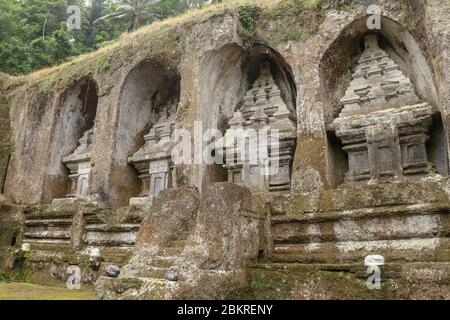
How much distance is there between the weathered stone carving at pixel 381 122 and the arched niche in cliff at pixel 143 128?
445cm

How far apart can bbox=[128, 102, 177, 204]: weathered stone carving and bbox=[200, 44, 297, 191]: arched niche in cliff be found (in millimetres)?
1731

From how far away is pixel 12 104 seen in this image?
43.0 ft

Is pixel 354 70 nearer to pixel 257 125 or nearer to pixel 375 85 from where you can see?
pixel 375 85

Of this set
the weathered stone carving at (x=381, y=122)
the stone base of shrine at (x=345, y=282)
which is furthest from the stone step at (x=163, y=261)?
the weathered stone carving at (x=381, y=122)

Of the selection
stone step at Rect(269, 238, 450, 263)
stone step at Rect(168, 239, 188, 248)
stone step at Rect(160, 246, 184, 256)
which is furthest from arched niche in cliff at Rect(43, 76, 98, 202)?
stone step at Rect(269, 238, 450, 263)

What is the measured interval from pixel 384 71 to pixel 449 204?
3.78 meters

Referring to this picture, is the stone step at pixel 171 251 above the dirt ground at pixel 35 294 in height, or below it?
above

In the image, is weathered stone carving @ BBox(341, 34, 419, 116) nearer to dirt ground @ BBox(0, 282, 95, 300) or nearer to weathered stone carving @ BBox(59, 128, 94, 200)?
dirt ground @ BBox(0, 282, 95, 300)

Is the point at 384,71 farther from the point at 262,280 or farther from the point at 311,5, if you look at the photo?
the point at 262,280

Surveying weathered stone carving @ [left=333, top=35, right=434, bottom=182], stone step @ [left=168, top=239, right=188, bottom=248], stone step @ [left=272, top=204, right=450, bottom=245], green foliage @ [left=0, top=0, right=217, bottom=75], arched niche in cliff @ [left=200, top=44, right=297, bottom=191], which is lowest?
stone step @ [left=168, top=239, right=188, bottom=248]

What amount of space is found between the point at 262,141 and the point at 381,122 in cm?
246

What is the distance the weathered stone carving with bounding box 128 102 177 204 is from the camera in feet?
34.2

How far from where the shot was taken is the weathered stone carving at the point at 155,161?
10422 mm

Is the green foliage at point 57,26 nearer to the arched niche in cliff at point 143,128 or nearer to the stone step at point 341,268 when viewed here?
the arched niche in cliff at point 143,128
